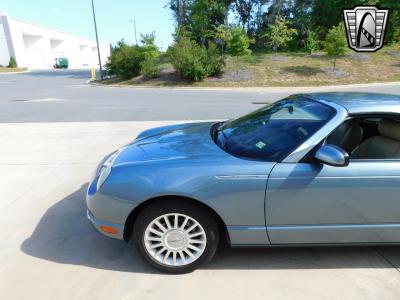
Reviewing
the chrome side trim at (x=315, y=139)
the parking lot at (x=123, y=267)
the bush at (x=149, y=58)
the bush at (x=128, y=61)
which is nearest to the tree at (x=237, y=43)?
the bush at (x=149, y=58)

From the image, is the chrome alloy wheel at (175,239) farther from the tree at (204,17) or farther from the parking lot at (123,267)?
the tree at (204,17)

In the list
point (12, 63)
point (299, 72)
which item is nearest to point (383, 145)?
point (299, 72)

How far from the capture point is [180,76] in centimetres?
2391

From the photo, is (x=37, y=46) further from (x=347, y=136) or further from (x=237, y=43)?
(x=347, y=136)

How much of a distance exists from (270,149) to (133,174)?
110 cm

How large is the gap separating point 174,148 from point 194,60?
20043 mm

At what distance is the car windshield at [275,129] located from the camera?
8.32ft

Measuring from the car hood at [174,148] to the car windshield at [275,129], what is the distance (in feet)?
0.43

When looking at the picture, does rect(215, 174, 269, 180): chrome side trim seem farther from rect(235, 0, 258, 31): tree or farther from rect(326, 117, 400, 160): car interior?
rect(235, 0, 258, 31): tree

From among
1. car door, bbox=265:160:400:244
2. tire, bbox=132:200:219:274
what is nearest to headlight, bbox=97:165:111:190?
tire, bbox=132:200:219:274

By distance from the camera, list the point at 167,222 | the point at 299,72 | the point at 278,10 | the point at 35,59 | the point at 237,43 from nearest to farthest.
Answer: the point at 167,222 < the point at 237,43 < the point at 299,72 < the point at 278,10 < the point at 35,59

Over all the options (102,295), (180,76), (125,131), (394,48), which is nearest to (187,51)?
(180,76)

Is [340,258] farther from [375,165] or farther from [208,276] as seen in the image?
[208,276]

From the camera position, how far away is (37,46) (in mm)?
63594
